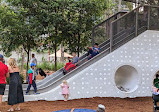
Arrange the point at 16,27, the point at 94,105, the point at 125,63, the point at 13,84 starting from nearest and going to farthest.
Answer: the point at 13,84 < the point at 94,105 < the point at 125,63 < the point at 16,27

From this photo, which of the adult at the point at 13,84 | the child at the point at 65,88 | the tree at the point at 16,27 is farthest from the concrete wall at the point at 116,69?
the tree at the point at 16,27

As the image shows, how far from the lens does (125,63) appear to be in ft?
41.1

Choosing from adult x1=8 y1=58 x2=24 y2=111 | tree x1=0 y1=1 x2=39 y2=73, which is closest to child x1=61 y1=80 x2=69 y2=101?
adult x1=8 y1=58 x2=24 y2=111

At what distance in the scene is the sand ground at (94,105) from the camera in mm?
9734

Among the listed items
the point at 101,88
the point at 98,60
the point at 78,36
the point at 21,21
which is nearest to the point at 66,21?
the point at 78,36

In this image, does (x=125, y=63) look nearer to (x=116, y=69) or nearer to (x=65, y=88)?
(x=116, y=69)

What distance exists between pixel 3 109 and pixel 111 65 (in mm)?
5565

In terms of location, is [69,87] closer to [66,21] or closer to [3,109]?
[3,109]

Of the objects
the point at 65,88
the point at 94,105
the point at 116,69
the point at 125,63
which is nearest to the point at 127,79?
the point at 125,63

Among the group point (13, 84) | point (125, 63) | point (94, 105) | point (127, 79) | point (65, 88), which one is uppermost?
point (125, 63)

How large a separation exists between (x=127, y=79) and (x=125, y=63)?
6.01ft

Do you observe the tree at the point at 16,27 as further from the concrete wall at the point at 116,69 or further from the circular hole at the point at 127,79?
the circular hole at the point at 127,79

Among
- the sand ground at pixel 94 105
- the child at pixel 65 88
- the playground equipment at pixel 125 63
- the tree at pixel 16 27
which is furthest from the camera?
the tree at pixel 16 27

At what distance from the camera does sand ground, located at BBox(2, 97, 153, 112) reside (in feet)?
31.9
